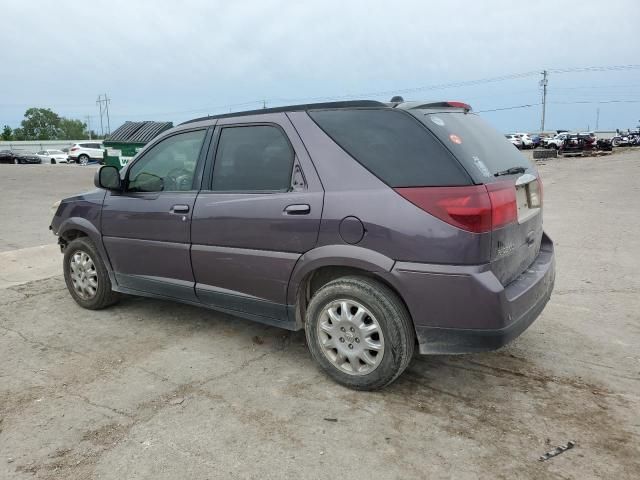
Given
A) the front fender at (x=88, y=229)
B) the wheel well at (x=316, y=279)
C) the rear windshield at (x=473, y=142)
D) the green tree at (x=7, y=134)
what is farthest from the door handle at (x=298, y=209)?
the green tree at (x=7, y=134)

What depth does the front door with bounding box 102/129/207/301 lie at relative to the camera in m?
4.05

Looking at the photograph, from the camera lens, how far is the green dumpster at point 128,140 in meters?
13.6

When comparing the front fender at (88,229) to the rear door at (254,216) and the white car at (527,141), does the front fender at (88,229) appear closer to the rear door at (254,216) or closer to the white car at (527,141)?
the rear door at (254,216)

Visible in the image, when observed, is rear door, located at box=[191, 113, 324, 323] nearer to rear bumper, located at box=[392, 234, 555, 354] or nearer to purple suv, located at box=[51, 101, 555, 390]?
purple suv, located at box=[51, 101, 555, 390]

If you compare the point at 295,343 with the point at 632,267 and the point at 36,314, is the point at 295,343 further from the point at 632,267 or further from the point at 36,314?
the point at 632,267

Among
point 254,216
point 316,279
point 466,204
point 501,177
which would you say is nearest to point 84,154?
point 254,216

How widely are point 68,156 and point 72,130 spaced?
90.9 meters

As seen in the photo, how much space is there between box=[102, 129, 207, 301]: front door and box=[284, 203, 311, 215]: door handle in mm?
937

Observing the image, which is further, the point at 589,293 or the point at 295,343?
the point at 589,293

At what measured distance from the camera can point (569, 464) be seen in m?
2.56

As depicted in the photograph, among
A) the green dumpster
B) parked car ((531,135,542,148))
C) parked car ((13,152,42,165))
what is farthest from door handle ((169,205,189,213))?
parked car ((531,135,542,148))

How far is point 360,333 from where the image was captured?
126 inches

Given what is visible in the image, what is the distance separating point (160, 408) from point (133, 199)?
6.37 ft

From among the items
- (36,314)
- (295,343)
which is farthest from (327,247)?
(36,314)
